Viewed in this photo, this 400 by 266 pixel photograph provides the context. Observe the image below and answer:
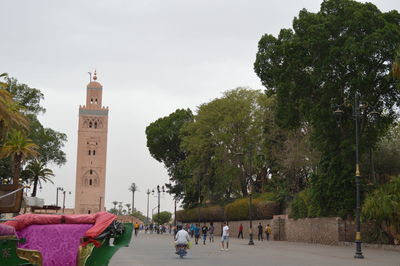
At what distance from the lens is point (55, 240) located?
8.63 m

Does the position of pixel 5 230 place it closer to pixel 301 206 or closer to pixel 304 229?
pixel 304 229

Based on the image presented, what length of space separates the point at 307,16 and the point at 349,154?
9112mm

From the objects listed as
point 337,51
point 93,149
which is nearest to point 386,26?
point 337,51

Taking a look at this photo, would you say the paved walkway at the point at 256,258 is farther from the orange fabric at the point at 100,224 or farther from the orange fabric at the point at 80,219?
the orange fabric at the point at 100,224

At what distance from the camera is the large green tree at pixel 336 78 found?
111 ft

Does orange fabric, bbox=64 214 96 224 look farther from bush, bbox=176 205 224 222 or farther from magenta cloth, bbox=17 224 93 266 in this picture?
bush, bbox=176 205 224 222

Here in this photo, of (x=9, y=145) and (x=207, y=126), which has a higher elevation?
(x=207, y=126)

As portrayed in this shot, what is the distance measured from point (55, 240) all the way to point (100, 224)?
0.72 m

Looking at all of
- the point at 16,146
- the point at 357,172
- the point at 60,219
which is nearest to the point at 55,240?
the point at 60,219

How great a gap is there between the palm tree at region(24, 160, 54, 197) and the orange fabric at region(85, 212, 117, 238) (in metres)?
59.4

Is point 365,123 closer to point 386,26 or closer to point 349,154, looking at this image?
point 349,154

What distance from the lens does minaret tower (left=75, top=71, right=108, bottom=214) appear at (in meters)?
117

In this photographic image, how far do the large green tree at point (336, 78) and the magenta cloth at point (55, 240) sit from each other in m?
27.1

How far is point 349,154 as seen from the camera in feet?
115
